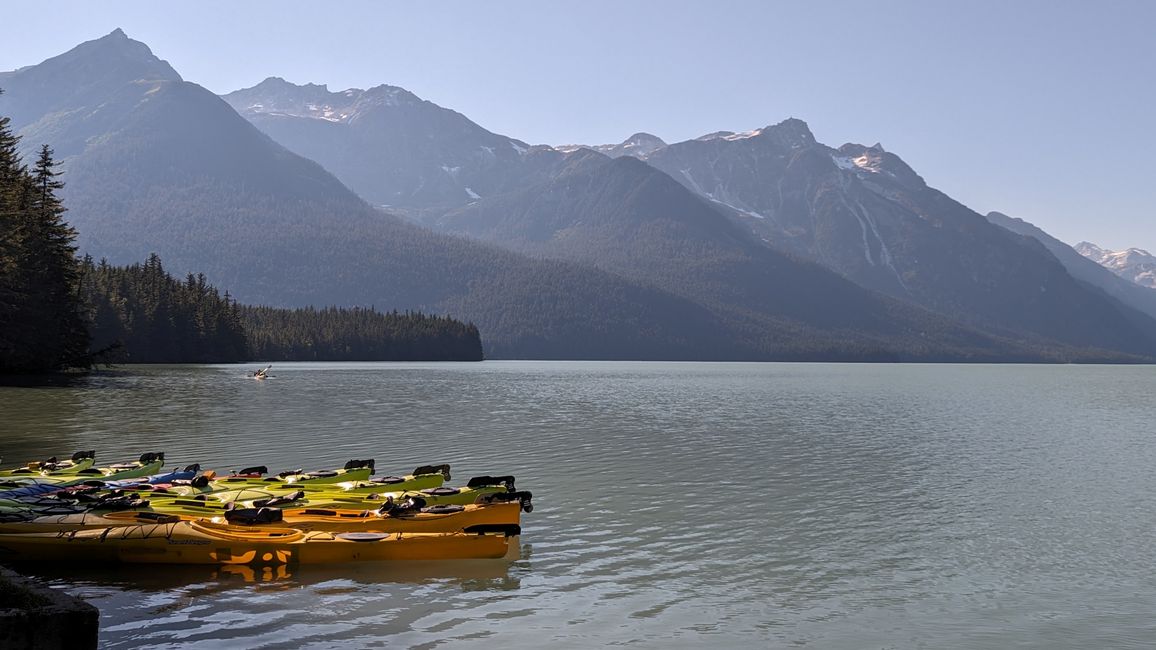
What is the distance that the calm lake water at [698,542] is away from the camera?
16984 mm

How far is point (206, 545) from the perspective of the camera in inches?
813

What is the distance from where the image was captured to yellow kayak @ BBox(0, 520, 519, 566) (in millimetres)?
20422

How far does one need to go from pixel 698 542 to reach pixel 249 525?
11.1m

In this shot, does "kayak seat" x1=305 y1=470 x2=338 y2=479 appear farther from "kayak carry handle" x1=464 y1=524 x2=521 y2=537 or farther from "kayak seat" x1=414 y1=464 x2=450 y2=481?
"kayak carry handle" x1=464 y1=524 x2=521 y2=537

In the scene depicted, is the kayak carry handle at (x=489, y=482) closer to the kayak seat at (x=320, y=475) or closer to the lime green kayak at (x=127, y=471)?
the kayak seat at (x=320, y=475)

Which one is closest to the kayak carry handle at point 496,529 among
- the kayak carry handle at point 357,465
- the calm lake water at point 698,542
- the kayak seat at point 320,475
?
the calm lake water at point 698,542

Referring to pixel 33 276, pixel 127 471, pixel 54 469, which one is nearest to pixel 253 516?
pixel 127 471

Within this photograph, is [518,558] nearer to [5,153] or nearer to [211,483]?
[211,483]

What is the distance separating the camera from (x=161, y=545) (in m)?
20.6

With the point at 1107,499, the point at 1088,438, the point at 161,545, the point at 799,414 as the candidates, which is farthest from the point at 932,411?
the point at 161,545

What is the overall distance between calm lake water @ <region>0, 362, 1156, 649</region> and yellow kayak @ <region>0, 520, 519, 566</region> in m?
0.37

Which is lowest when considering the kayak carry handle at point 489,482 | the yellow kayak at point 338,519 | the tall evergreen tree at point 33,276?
the yellow kayak at point 338,519

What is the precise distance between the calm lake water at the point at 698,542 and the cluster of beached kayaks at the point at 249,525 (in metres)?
0.46

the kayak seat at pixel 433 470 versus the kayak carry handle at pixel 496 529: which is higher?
the kayak seat at pixel 433 470
